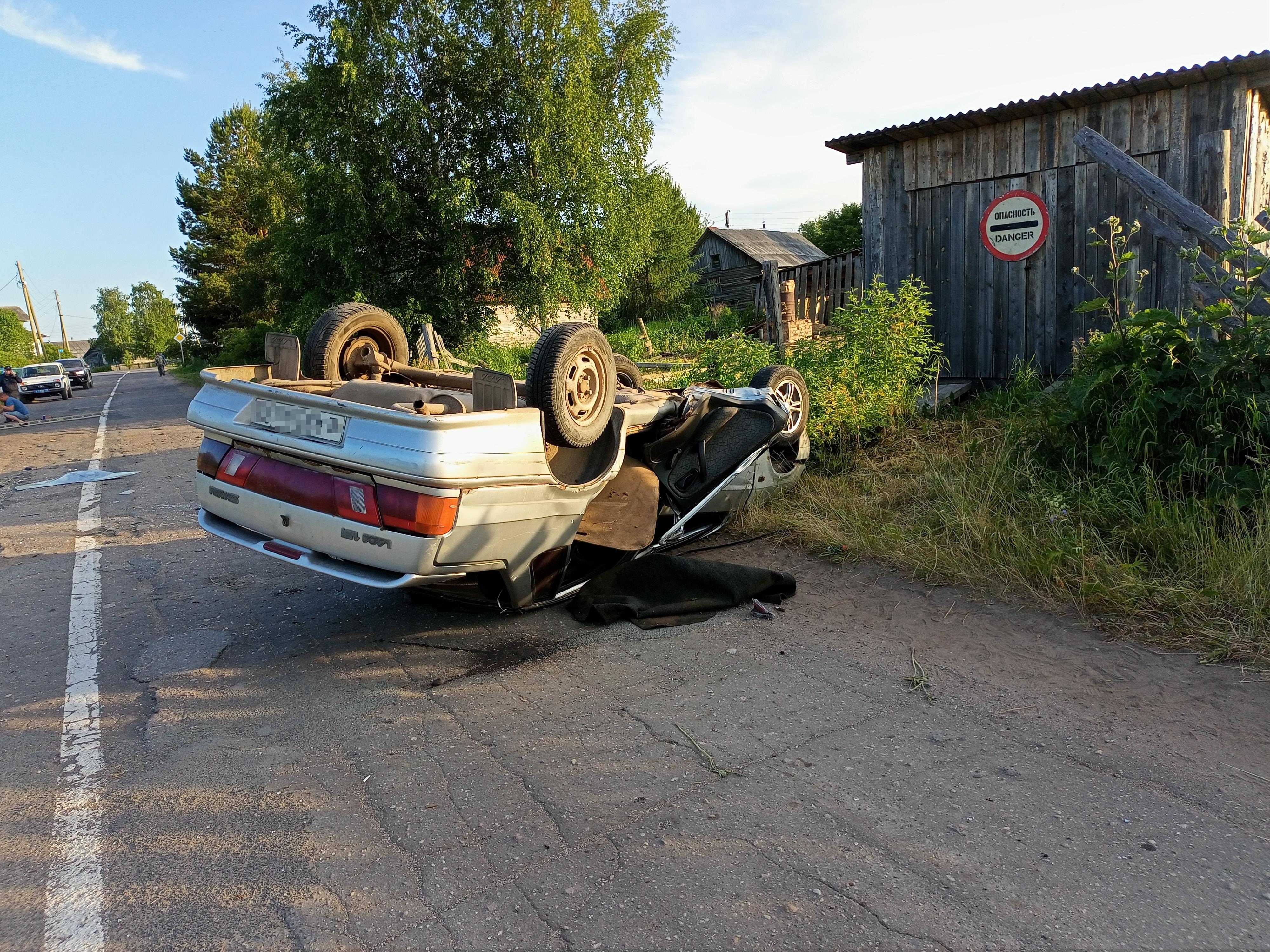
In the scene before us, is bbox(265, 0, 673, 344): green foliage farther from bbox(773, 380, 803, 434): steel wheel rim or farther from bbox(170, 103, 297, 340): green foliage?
bbox(170, 103, 297, 340): green foliage

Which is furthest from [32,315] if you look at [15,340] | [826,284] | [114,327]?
[826,284]

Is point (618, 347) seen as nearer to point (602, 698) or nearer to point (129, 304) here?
point (602, 698)

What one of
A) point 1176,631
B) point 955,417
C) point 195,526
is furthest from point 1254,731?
point 195,526

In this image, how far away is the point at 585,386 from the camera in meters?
4.58

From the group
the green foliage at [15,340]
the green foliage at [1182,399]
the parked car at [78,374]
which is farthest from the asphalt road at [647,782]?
the green foliage at [15,340]

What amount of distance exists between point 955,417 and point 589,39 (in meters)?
13.3

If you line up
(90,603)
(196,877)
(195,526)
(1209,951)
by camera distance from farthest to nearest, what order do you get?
1. (195,526)
2. (90,603)
3. (196,877)
4. (1209,951)

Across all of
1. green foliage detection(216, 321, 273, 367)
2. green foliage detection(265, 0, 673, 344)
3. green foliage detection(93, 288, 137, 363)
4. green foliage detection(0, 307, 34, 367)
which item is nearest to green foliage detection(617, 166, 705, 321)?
green foliage detection(216, 321, 273, 367)

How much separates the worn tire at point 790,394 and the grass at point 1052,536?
532 mm

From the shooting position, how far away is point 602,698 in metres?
3.79

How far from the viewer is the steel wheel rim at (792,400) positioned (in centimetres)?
625

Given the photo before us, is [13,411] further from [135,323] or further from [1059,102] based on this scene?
[135,323]

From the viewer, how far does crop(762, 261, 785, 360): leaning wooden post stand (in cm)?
984

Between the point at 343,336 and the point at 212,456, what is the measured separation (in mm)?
1076
